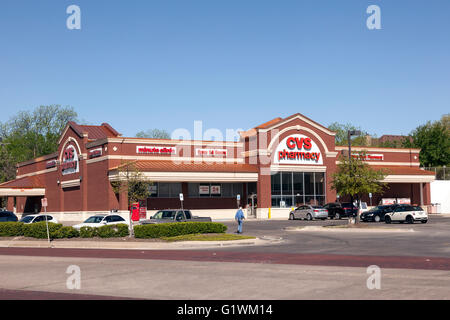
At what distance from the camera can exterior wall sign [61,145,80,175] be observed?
6200cm

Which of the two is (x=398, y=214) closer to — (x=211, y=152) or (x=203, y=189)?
(x=203, y=189)

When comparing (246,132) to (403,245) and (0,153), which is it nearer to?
(403,245)

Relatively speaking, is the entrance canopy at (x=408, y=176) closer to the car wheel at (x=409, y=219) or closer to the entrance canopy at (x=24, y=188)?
the car wheel at (x=409, y=219)

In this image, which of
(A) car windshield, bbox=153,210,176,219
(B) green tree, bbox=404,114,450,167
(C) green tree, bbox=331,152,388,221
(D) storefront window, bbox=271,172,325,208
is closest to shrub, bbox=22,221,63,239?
(A) car windshield, bbox=153,210,176,219

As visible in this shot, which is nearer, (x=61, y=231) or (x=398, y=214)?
(x=61, y=231)

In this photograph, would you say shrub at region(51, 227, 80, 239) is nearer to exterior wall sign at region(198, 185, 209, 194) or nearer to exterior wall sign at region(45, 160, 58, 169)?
exterior wall sign at region(198, 185, 209, 194)

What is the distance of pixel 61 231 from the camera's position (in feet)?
102

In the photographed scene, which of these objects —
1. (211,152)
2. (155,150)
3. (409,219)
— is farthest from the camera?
(211,152)

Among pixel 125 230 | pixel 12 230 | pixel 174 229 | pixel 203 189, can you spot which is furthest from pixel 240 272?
pixel 203 189

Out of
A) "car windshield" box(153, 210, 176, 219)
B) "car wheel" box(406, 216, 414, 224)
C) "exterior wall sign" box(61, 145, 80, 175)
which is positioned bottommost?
"car wheel" box(406, 216, 414, 224)

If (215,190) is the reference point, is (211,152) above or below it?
above

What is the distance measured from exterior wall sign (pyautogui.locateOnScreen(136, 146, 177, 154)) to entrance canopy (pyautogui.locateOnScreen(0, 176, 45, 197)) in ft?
64.5

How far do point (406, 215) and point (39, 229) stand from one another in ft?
90.0
